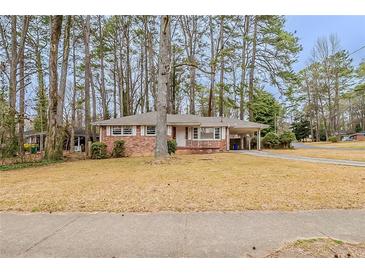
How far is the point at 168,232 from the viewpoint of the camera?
3.07 m

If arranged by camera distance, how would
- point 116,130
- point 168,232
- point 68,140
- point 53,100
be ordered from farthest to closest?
point 68,140
point 116,130
point 53,100
point 168,232

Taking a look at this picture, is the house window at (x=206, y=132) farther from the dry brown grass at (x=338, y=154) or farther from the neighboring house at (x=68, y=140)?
the neighboring house at (x=68, y=140)

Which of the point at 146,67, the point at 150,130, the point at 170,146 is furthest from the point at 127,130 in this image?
the point at 146,67

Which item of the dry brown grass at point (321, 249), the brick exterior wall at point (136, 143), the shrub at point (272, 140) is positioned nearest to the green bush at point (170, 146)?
the brick exterior wall at point (136, 143)

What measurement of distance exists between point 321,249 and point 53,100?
14639 mm

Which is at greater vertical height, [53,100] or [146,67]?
[146,67]

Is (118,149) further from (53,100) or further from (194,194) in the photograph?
(194,194)

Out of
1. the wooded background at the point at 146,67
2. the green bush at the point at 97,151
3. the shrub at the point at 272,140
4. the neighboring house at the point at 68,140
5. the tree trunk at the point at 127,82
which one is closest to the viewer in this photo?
the green bush at the point at 97,151

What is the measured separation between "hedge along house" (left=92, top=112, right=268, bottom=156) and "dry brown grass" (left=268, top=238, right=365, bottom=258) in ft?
48.7

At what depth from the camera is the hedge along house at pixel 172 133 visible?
56.1 feet

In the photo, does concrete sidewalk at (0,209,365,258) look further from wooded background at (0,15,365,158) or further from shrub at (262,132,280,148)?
shrub at (262,132,280,148)

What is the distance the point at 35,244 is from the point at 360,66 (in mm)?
40544

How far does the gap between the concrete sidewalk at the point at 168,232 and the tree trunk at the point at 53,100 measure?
10811 millimetres
